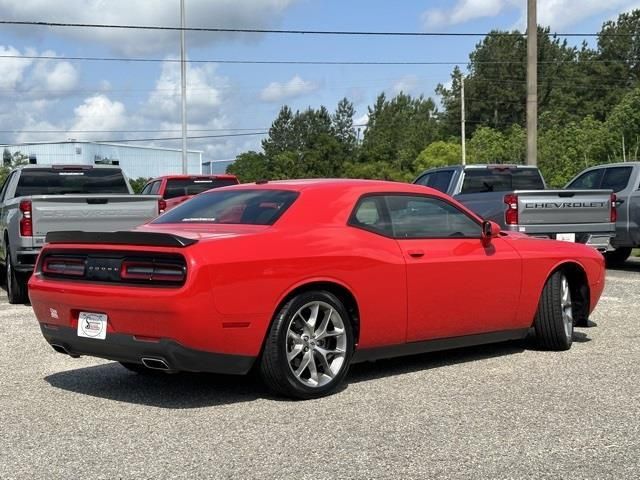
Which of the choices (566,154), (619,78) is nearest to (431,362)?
(566,154)

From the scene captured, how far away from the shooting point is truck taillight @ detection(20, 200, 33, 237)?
10461 mm

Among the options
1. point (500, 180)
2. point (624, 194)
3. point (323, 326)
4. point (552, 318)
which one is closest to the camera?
point (323, 326)

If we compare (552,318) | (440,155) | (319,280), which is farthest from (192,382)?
(440,155)

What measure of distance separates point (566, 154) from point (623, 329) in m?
51.3

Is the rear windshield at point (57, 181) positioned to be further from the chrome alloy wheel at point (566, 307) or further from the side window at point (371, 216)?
the chrome alloy wheel at point (566, 307)

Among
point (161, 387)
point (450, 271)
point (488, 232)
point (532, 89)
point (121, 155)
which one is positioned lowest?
point (161, 387)

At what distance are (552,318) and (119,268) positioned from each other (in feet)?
12.0

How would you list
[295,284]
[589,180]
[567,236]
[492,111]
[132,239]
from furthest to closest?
[492,111]
[589,180]
[567,236]
[295,284]
[132,239]

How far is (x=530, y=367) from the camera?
267 inches

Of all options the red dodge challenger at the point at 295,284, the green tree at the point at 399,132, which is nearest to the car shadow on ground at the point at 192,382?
the red dodge challenger at the point at 295,284

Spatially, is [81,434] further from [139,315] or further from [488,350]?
[488,350]

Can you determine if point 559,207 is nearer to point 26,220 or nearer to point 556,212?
point 556,212

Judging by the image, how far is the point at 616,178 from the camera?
14.9m

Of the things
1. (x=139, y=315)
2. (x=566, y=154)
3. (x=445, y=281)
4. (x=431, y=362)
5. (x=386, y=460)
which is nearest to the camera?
(x=386, y=460)
